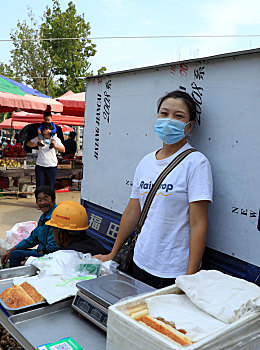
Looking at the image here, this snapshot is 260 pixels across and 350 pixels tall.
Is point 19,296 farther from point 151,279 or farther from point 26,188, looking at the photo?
point 26,188

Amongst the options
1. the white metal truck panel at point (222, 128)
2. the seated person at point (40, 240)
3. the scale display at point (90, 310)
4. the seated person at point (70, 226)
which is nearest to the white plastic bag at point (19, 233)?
the seated person at point (40, 240)

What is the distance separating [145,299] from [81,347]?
0.39 meters

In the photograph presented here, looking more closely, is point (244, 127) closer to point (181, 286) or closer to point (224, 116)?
point (224, 116)

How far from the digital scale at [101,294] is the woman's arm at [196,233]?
28 centimetres

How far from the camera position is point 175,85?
94.7 inches

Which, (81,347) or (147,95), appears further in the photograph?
(147,95)

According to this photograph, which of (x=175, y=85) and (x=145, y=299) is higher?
(x=175, y=85)

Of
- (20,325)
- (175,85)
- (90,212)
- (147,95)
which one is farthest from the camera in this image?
(90,212)

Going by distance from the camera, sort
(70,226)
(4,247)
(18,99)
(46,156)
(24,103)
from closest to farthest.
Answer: (70,226) < (4,247) < (18,99) < (24,103) < (46,156)

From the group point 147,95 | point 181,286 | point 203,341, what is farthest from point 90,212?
point 203,341

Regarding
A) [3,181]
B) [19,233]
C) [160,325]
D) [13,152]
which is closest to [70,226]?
[160,325]

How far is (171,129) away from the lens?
199 centimetres

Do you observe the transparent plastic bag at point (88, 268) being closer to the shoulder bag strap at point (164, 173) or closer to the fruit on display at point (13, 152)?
the shoulder bag strap at point (164, 173)

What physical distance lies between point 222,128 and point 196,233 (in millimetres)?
665
